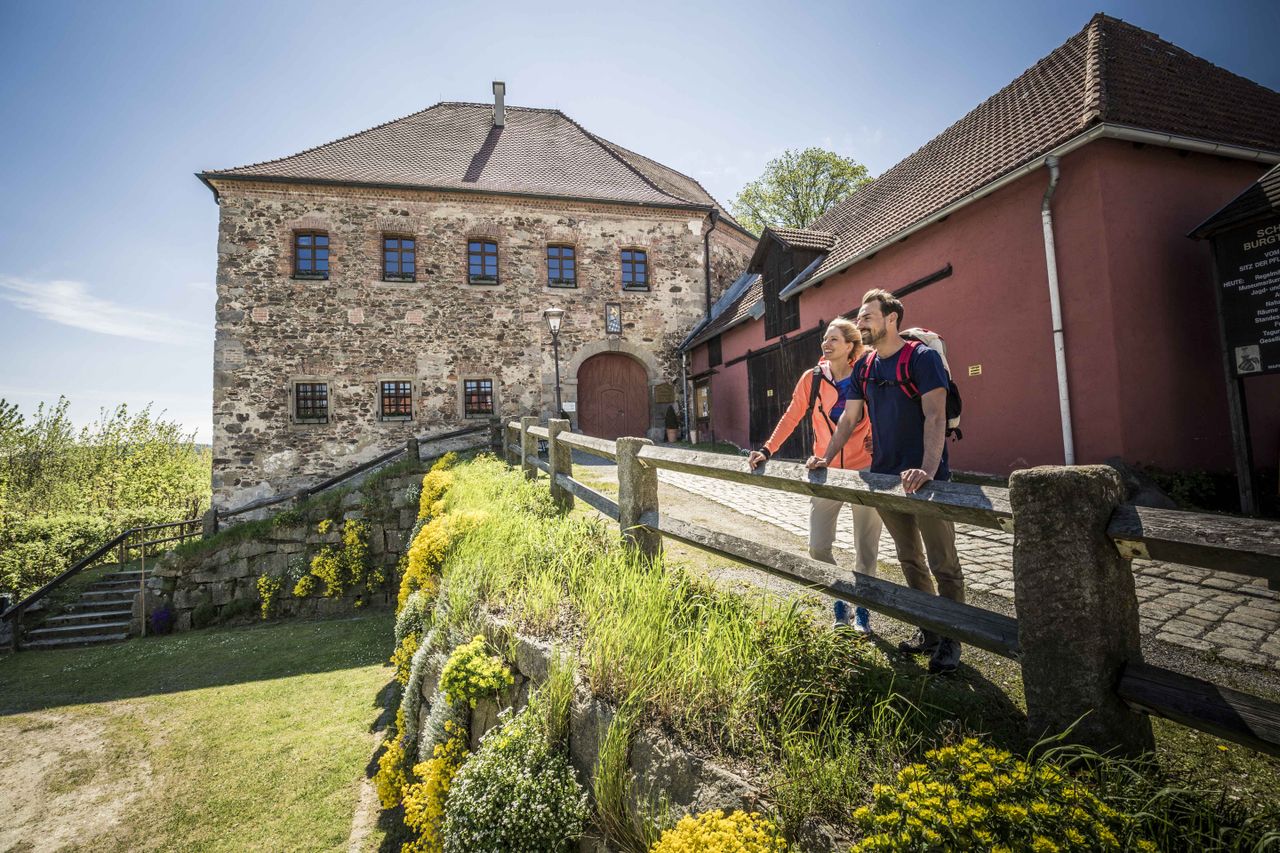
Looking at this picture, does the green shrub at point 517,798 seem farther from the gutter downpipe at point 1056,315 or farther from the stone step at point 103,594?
the stone step at point 103,594

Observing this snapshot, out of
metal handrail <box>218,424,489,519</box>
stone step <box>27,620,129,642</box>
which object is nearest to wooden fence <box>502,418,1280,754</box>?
metal handrail <box>218,424,489,519</box>

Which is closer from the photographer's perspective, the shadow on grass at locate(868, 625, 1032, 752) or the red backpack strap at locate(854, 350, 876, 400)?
the shadow on grass at locate(868, 625, 1032, 752)

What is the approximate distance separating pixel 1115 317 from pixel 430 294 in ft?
45.4

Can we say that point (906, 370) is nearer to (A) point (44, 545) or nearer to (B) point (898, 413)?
(B) point (898, 413)

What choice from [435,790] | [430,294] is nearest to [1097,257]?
[435,790]

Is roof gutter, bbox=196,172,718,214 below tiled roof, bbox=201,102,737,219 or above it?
below

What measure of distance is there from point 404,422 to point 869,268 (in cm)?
1147

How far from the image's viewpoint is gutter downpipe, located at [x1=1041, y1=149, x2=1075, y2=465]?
6.32 m

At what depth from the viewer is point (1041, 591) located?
1423 mm

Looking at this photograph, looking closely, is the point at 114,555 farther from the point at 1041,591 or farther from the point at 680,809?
the point at 1041,591

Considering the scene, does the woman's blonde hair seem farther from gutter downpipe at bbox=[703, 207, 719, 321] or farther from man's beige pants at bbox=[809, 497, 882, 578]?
gutter downpipe at bbox=[703, 207, 719, 321]

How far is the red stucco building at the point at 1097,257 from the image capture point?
6.09 metres

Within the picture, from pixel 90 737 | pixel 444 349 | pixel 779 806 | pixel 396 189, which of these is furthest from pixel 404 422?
pixel 779 806

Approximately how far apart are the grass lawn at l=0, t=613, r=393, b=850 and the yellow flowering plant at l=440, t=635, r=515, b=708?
2394 mm
